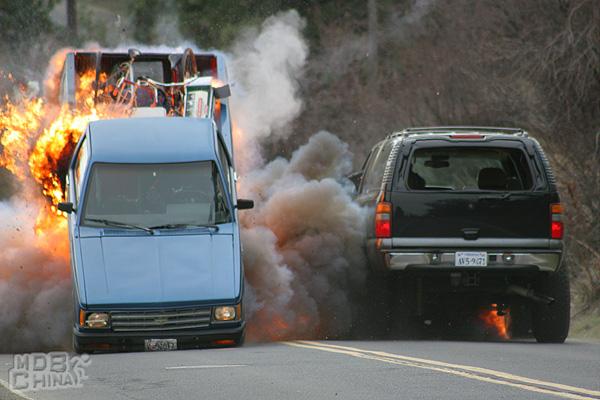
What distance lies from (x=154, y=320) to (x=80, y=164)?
2.85m

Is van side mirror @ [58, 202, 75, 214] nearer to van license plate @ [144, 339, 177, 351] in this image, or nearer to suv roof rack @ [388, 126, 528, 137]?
van license plate @ [144, 339, 177, 351]

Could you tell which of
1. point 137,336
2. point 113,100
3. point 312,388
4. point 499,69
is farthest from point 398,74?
point 312,388

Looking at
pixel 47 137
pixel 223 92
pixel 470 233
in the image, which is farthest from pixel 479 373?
pixel 47 137

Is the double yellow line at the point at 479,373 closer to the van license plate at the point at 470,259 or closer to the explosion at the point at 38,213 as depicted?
the van license plate at the point at 470,259

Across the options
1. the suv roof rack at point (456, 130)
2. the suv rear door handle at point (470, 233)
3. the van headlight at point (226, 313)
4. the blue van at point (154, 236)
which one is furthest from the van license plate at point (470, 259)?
the van headlight at point (226, 313)

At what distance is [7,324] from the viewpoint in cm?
1678

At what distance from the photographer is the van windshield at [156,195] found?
52.0 ft

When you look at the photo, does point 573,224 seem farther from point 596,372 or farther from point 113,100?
point 596,372

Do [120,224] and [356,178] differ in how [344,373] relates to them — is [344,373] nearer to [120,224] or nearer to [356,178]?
[120,224]

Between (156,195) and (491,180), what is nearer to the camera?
(156,195)

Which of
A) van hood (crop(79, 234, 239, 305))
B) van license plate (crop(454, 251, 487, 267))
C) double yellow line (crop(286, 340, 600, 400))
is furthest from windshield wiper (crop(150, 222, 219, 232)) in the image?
van license plate (crop(454, 251, 487, 267))

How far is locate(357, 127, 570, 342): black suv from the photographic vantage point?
16.5 m

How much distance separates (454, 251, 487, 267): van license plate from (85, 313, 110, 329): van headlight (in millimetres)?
4082

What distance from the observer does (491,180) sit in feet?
56.1
